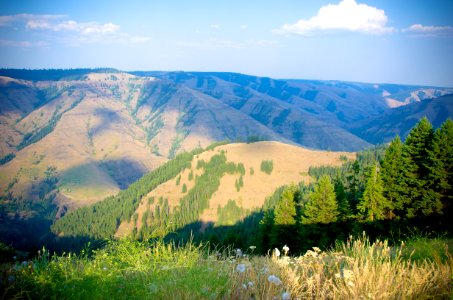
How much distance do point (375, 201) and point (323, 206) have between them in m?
5.35

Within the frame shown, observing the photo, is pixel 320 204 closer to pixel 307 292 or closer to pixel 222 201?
pixel 307 292

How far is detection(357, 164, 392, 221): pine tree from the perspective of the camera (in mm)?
30984

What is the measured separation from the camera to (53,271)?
5672mm

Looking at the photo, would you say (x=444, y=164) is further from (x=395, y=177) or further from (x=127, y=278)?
(x=127, y=278)

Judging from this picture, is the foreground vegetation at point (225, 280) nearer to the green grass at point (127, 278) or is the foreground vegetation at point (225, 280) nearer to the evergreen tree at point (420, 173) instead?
the green grass at point (127, 278)

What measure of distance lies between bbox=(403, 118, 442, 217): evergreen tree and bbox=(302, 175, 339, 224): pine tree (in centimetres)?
722

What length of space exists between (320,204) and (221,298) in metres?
31.3

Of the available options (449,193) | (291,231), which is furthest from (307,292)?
(291,231)

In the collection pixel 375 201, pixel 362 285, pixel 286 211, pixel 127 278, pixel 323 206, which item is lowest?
pixel 286 211

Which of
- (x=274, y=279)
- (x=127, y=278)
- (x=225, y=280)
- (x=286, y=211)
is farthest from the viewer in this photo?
(x=286, y=211)

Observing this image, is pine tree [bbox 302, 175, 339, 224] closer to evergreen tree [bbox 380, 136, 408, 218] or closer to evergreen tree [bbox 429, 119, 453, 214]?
evergreen tree [bbox 380, 136, 408, 218]

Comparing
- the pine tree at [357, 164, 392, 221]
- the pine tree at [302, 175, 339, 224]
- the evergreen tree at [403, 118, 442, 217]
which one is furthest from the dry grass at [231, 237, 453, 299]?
the pine tree at [302, 175, 339, 224]

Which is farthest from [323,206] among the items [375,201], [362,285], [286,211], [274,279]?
[274,279]

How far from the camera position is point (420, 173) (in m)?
Answer: 30.0
